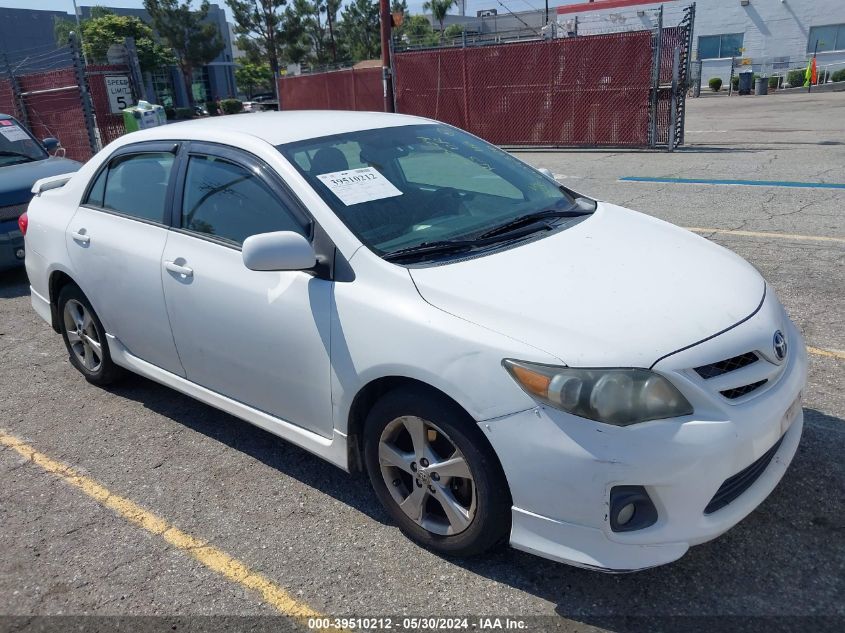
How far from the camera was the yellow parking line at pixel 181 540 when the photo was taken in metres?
2.74

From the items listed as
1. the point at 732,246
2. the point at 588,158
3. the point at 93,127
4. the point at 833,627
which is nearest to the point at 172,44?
the point at 93,127

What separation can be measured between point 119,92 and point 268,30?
51305mm

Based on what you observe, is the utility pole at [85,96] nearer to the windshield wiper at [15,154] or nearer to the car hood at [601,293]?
the windshield wiper at [15,154]

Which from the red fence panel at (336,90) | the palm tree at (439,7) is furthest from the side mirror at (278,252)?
the palm tree at (439,7)

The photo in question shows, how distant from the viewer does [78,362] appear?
481cm

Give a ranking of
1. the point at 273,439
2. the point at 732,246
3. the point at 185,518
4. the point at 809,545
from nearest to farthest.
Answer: the point at 809,545 → the point at 185,518 → the point at 273,439 → the point at 732,246

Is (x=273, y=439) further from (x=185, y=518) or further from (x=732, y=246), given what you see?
(x=732, y=246)

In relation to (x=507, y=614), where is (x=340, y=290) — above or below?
above

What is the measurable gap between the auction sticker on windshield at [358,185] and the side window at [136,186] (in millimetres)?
1105

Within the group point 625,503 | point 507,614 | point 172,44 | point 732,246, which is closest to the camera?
point 625,503

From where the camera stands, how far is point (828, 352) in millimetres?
4391

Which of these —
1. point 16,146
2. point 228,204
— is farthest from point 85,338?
point 16,146

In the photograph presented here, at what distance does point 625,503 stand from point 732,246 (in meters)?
5.06

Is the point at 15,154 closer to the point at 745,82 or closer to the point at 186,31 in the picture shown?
the point at 745,82
